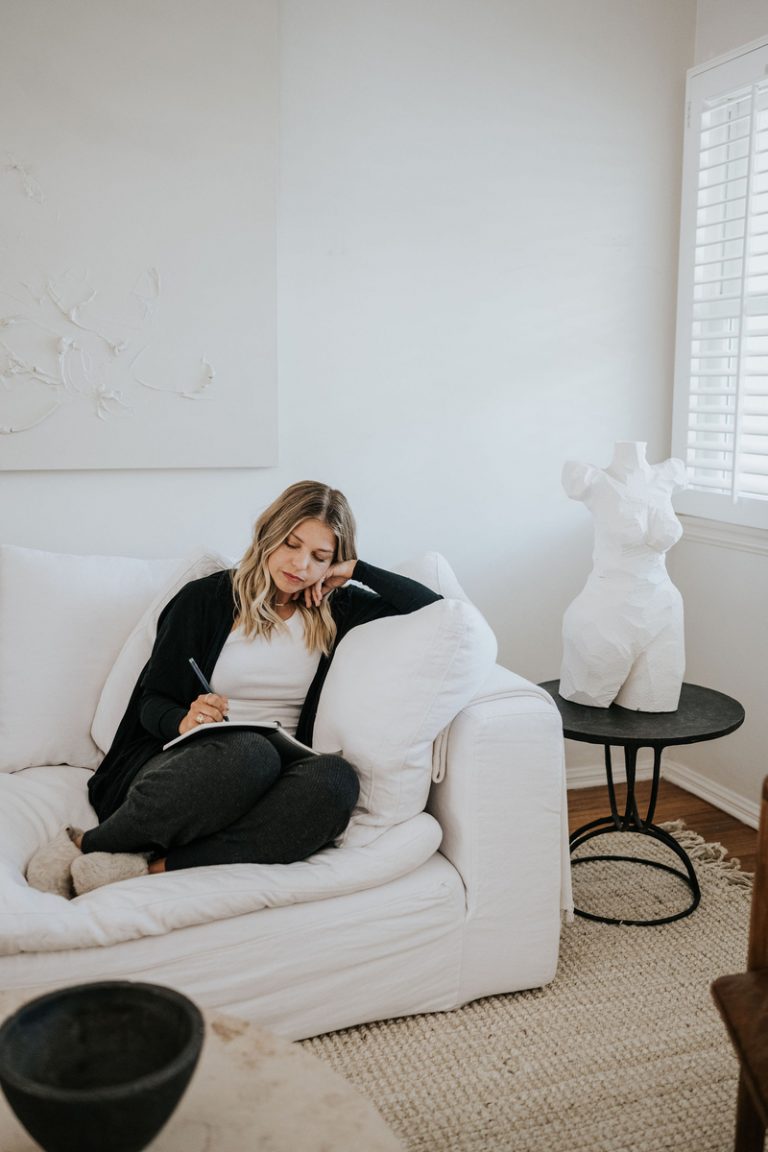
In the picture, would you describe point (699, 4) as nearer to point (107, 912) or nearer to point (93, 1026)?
point (107, 912)

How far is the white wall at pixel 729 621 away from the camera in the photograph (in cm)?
277

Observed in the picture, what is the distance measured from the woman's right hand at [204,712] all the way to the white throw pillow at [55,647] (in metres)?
0.37

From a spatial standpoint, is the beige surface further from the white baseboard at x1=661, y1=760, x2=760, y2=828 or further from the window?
the window

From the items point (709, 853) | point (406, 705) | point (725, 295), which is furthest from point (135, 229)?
point (709, 853)

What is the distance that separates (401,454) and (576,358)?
2.05 ft

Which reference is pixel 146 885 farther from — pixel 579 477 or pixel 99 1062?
pixel 579 477

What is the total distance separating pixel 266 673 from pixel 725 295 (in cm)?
170

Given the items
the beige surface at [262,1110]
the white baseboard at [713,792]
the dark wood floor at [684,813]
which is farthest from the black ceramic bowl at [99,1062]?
the white baseboard at [713,792]

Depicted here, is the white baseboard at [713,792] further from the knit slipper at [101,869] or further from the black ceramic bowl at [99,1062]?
the black ceramic bowl at [99,1062]

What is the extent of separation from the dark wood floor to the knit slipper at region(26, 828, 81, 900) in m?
1.51

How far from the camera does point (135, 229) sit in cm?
239

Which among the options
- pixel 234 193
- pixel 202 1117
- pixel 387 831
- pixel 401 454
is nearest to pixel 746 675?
pixel 401 454

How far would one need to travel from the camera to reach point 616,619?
231 cm

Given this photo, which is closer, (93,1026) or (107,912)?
(93,1026)
